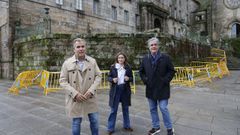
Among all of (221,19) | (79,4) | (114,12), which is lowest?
(79,4)

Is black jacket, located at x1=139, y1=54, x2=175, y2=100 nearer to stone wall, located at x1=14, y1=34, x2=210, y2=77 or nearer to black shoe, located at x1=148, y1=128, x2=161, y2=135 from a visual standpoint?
black shoe, located at x1=148, y1=128, x2=161, y2=135

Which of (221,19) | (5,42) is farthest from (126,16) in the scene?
(221,19)

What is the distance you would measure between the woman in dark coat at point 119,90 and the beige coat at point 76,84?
760 millimetres

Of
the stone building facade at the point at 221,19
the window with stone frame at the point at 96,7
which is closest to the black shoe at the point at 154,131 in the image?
the window with stone frame at the point at 96,7

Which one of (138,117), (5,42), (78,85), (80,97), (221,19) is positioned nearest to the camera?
(80,97)

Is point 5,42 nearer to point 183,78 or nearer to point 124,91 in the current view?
point 183,78

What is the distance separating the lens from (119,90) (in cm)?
369

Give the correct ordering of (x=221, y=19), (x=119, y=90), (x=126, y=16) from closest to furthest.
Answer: (x=119, y=90)
(x=126, y=16)
(x=221, y=19)

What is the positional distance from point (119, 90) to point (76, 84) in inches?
42.1

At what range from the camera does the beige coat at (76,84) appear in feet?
9.27

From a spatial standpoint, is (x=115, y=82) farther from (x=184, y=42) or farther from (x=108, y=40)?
(x=184, y=42)

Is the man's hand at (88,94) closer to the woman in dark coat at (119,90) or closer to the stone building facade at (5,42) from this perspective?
the woman in dark coat at (119,90)

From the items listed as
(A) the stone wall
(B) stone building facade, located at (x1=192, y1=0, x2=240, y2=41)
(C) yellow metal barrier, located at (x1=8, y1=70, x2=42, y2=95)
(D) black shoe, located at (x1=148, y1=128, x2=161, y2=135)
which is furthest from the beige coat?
(B) stone building facade, located at (x1=192, y1=0, x2=240, y2=41)

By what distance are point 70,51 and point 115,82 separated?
25.5 ft
